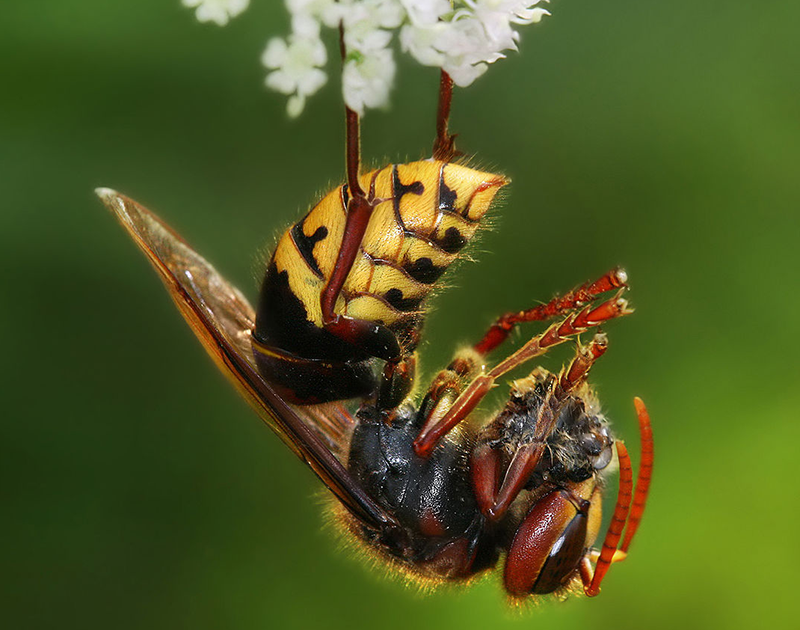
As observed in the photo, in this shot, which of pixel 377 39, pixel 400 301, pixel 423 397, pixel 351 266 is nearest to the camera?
pixel 377 39

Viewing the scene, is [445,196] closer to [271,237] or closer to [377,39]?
[377,39]

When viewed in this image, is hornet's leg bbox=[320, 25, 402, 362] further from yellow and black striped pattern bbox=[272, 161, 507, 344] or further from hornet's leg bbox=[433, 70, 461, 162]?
hornet's leg bbox=[433, 70, 461, 162]

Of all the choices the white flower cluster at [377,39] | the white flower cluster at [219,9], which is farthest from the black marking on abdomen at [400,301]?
the white flower cluster at [219,9]

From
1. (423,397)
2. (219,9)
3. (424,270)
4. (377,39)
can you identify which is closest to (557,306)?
(424,270)

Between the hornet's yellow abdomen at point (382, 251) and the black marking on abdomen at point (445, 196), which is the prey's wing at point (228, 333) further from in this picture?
the black marking on abdomen at point (445, 196)

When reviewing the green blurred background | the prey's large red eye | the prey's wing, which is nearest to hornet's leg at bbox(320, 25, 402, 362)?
the prey's wing
